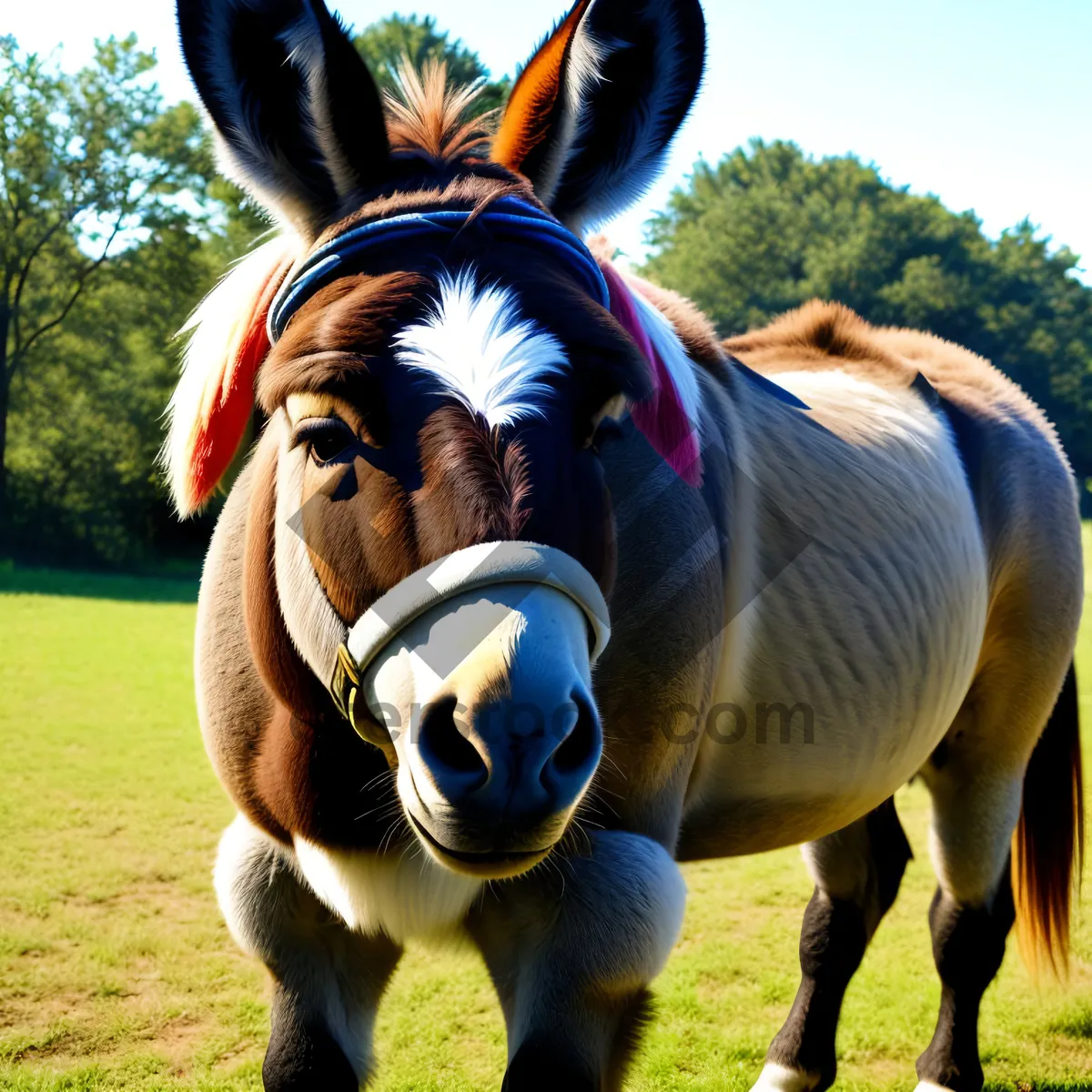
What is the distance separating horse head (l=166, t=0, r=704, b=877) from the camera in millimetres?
1463

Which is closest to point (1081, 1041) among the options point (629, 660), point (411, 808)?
point (629, 660)

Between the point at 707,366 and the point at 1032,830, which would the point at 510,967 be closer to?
the point at 707,366

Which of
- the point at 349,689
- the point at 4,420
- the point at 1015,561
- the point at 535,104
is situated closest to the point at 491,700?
the point at 349,689

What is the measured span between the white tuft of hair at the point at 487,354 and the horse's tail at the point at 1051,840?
3619mm

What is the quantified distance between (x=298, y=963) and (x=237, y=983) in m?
2.89

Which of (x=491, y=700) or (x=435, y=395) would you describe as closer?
(x=491, y=700)

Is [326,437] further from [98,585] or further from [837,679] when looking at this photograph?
[98,585]

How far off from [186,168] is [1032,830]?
1258 inches

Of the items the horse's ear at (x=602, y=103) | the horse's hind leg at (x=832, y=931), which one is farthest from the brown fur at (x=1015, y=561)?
the horse's ear at (x=602, y=103)

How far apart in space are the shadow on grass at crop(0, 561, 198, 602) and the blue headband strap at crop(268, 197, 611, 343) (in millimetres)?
19043

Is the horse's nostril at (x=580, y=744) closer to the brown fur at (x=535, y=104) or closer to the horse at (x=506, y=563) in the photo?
the horse at (x=506, y=563)

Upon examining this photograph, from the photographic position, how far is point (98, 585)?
70.5 feet

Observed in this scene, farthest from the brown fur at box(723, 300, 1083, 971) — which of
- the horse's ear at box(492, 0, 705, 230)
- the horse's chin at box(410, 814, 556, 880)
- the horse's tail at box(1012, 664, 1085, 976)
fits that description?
the horse's chin at box(410, 814, 556, 880)

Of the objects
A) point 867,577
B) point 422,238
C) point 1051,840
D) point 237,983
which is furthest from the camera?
point 237,983
